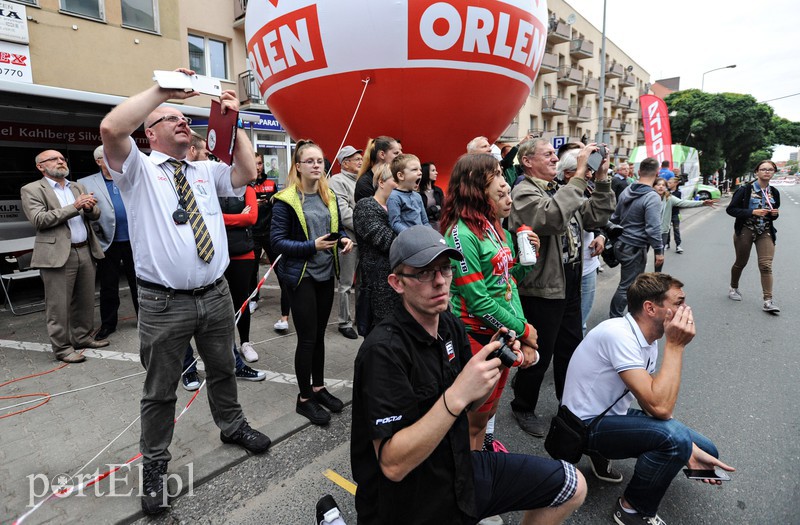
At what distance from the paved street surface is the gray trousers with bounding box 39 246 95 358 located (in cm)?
25

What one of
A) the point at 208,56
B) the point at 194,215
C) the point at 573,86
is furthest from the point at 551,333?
the point at 573,86

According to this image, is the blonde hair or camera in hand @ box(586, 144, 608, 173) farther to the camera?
the blonde hair

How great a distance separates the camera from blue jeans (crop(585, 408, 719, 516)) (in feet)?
6.66

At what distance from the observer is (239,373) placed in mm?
3619

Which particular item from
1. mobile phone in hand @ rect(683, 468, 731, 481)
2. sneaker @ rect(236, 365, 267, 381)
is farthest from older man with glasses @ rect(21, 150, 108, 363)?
mobile phone in hand @ rect(683, 468, 731, 481)

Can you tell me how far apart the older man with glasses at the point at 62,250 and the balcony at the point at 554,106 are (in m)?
30.8

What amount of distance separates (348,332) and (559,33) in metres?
32.3

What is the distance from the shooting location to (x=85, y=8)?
437 inches

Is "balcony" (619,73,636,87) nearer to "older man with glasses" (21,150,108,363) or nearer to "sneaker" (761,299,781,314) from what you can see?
"sneaker" (761,299,781,314)

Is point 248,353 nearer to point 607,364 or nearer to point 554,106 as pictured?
point 607,364

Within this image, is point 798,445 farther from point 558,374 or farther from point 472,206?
point 472,206

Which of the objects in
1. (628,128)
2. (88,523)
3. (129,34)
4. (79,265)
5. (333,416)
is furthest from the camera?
(628,128)

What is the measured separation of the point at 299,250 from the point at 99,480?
66.7 inches

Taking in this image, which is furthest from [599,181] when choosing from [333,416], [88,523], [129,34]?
[129,34]
